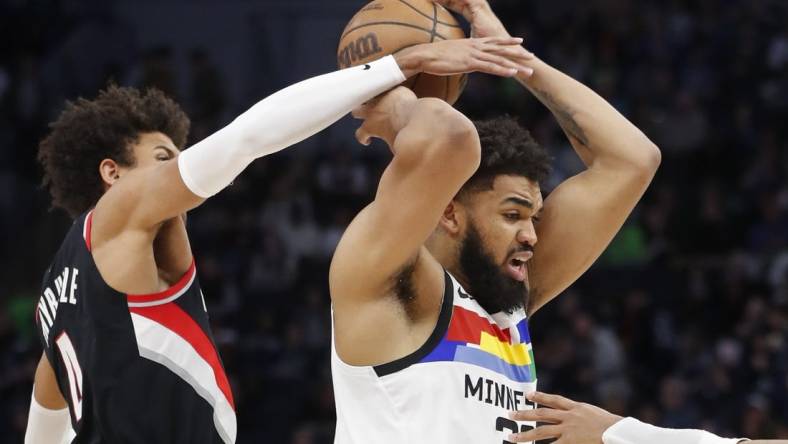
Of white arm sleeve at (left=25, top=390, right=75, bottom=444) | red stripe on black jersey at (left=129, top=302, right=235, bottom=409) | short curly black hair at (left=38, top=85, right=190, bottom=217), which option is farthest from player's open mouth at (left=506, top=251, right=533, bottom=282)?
white arm sleeve at (left=25, top=390, right=75, bottom=444)

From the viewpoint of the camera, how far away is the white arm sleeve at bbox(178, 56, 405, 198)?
11.9 ft

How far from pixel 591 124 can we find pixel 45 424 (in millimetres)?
2221

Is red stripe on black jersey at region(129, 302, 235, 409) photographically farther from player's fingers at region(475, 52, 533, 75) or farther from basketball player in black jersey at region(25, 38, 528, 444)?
player's fingers at region(475, 52, 533, 75)

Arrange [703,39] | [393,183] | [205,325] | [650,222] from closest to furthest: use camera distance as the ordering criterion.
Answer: [393,183], [205,325], [650,222], [703,39]

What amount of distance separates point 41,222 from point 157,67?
201cm

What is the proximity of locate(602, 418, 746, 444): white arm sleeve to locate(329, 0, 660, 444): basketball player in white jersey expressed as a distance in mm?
259

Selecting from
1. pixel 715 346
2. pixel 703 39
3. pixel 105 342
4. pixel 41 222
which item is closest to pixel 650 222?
pixel 715 346

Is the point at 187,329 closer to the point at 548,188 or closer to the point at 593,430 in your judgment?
the point at 593,430

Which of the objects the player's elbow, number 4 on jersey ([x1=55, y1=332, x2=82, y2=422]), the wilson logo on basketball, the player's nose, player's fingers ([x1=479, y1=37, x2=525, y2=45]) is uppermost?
the wilson logo on basketball

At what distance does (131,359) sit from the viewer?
4016mm

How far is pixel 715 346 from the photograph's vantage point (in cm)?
1085

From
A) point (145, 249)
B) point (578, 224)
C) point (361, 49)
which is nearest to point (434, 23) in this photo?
point (361, 49)

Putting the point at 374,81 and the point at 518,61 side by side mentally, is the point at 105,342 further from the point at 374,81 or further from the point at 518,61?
the point at 518,61

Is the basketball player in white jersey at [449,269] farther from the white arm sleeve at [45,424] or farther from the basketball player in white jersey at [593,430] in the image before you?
the white arm sleeve at [45,424]
